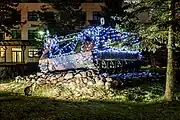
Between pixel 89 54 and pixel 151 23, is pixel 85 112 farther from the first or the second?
pixel 89 54

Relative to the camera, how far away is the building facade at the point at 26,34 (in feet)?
193

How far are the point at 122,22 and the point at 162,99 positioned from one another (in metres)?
4.02

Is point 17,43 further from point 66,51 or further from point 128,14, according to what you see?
point 128,14

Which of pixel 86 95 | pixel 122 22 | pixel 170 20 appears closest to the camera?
pixel 170 20

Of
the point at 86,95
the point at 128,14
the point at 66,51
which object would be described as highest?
the point at 128,14

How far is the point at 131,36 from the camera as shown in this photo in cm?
1827

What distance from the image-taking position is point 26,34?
197 ft

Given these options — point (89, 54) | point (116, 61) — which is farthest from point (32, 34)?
point (89, 54)

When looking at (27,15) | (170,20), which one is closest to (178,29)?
(170,20)

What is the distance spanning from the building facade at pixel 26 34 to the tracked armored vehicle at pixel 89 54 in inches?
1176

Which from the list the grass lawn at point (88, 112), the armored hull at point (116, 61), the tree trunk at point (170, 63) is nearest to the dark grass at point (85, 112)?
the grass lawn at point (88, 112)

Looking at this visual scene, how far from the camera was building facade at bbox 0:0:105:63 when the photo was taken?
193ft

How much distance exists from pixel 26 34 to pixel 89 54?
3586 centimetres

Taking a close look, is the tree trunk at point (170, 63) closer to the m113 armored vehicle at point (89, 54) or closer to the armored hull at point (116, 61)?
the m113 armored vehicle at point (89, 54)
